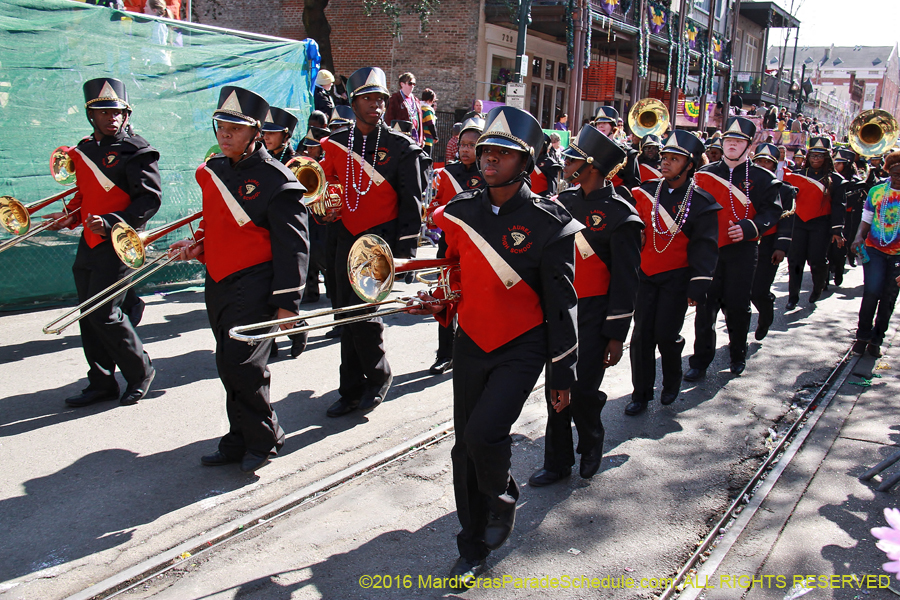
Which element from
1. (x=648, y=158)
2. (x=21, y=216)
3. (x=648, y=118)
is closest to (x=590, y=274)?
(x=21, y=216)

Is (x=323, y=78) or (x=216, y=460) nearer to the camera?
(x=216, y=460)

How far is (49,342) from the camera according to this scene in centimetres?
750

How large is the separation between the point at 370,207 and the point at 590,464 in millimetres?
2522

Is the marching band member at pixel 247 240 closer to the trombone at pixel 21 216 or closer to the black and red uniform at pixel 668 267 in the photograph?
the trombone at pixel 21 216

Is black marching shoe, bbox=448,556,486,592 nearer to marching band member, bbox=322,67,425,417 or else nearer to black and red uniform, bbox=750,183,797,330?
marching band member, bbox=322,67,425,417

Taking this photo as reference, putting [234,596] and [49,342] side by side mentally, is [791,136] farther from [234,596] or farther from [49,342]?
[234,596]

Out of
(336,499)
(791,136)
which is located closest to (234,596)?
(336,499)

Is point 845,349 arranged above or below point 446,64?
below

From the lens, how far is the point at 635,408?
6.28m

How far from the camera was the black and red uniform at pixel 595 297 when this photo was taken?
184 inches

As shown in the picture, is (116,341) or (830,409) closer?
(116,341)

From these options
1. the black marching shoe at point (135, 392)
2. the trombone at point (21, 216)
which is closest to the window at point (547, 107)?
the trombone at point (21, 216)

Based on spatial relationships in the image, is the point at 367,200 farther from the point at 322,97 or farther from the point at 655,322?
the point at 322,97

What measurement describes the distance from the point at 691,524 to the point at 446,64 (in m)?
19.7
